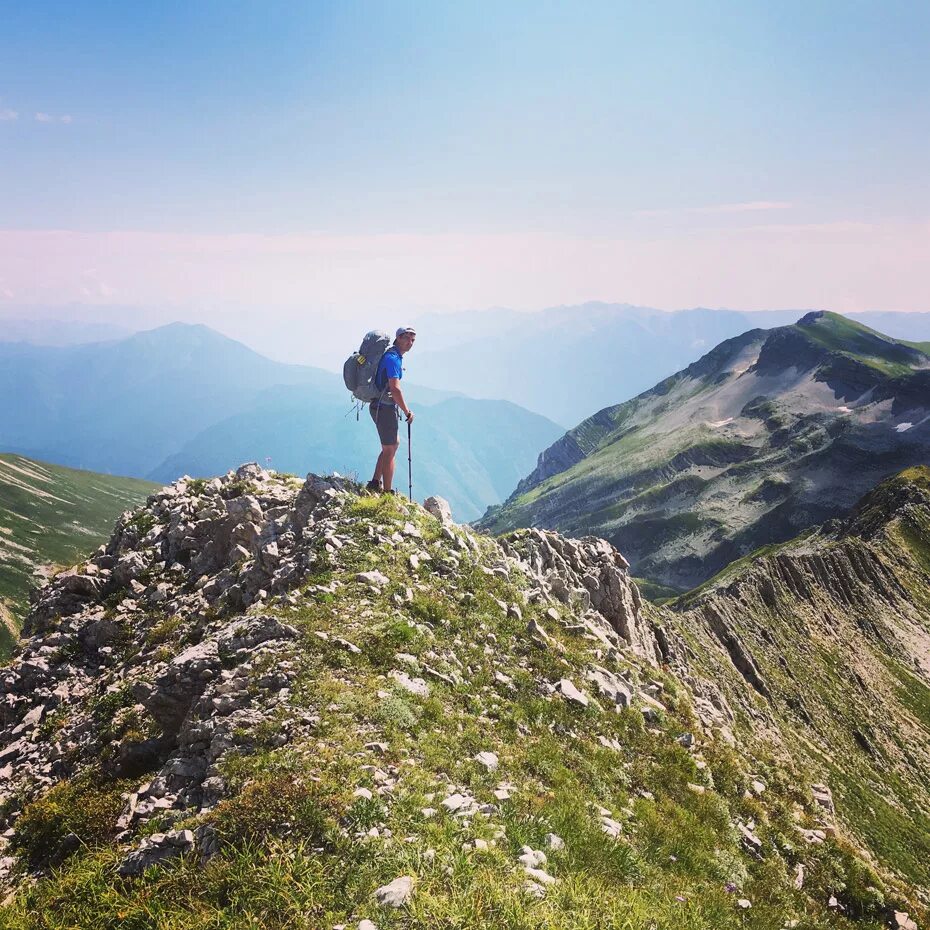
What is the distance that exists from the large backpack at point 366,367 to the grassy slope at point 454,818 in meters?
5.77

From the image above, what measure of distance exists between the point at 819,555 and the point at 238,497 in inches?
3254

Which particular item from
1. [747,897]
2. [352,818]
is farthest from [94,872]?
[747,897]

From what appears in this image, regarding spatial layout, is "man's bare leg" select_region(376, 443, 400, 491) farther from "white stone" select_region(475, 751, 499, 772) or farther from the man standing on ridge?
"white stone" select_region(475, 751, 499, 772)

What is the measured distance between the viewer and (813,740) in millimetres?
49094

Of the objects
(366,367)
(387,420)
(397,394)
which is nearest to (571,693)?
(397,394)

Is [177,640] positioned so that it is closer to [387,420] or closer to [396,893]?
[387,420]

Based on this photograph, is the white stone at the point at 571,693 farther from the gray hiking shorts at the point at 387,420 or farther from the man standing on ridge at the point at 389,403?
the gray hiking shorts at the point at 387,420

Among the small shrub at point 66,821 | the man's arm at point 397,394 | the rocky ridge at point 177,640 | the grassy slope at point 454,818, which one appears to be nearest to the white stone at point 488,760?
the grassy slope at point 454,818

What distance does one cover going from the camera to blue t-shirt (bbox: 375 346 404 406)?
64.8 ft

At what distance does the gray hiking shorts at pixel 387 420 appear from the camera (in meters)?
20.4

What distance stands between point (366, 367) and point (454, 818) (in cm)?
1554

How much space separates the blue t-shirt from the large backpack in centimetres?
19

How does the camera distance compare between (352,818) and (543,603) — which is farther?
(543,603)

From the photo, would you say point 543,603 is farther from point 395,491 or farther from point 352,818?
point 352,818
